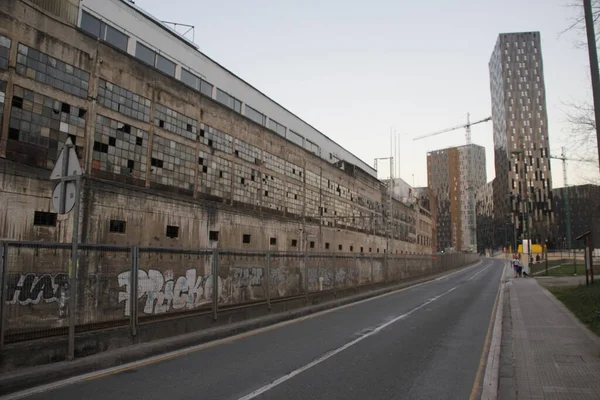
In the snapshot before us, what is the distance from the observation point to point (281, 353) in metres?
8.72

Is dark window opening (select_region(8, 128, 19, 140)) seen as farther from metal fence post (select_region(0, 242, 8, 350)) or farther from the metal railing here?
metal fence post (select_region(0, 242, 8, 350))

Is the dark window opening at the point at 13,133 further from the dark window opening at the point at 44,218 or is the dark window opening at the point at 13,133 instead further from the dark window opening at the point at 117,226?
the dark window opening at the point at 117,226

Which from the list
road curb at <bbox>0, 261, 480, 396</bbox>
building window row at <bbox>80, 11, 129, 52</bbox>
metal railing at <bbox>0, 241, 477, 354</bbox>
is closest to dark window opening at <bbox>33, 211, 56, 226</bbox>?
Answer: metal railing at <bbox>0, 241, 477, 354</bbox>

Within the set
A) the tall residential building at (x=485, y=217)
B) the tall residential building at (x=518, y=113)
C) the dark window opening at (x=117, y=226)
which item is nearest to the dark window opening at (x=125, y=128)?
the dark window opening at (x=117, y=226)

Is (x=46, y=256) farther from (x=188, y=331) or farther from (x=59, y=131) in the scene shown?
(x=59, y=131)

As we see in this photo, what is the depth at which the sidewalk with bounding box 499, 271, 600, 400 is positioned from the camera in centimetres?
594

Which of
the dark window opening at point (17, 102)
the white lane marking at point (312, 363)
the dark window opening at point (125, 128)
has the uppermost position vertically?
the dark window opening at point (125, 128)

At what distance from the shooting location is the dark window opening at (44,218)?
1387cm

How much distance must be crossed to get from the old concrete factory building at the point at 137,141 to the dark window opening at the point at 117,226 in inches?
3.1

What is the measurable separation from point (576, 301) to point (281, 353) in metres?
13.6

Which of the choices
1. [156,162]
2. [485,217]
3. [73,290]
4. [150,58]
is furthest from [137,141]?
[485,217]

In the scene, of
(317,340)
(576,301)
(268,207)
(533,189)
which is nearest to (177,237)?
(268,207)

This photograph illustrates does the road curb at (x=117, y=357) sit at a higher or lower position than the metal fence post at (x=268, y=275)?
lower

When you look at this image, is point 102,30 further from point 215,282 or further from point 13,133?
point 215,282
